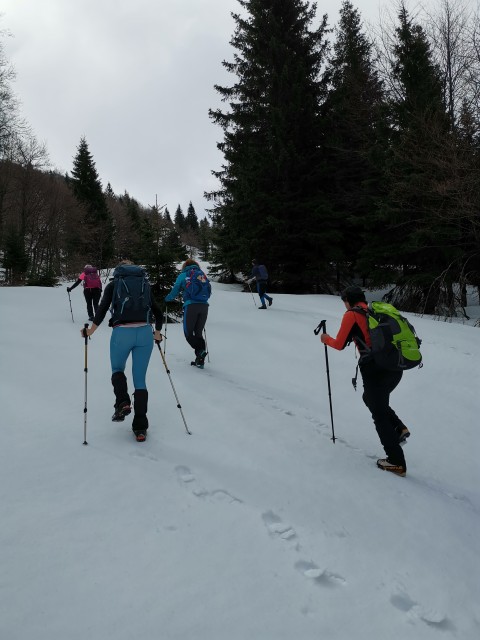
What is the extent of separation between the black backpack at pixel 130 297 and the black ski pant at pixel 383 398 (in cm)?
275

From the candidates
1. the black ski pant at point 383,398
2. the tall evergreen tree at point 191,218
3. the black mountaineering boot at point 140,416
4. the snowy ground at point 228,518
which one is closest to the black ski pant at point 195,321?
the snowy ground at point 228,518

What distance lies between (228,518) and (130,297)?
8.75 feet

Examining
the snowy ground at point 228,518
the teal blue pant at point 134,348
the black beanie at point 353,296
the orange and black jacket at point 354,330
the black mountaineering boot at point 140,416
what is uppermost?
the black beanie at point 353,296

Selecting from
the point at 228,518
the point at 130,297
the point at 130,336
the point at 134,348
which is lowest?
the point at 228,518

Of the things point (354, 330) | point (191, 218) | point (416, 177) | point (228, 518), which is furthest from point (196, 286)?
point (191, 218)

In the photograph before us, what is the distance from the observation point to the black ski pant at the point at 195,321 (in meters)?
7.53

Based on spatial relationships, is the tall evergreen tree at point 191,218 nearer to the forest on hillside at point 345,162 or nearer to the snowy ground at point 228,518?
the forest on hillside at point 345,162

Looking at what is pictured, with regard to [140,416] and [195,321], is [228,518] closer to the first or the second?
[140,416]

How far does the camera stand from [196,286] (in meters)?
7.50

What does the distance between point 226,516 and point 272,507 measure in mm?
488

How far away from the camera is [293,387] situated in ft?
24.4

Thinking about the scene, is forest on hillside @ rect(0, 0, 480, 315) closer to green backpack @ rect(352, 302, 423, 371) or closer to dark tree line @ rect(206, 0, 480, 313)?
dark tree line @ rect(206, 0, 480, 313)

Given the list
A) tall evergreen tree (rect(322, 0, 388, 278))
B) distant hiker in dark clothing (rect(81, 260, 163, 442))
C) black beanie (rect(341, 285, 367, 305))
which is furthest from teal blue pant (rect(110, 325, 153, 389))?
tall evergreen tree (rect(322, 0, 388, 278))

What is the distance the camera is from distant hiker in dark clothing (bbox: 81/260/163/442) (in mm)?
4430
